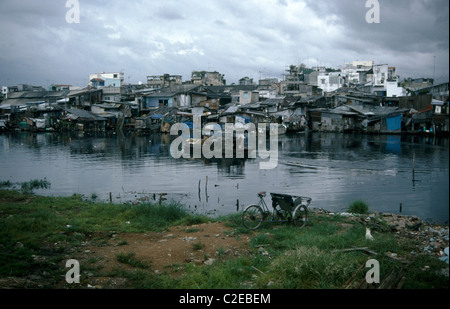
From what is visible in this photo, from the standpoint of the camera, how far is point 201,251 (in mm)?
7055

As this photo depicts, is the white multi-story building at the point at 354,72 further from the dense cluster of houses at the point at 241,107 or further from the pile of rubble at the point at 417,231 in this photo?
the pile of rubble at the point at 417,231

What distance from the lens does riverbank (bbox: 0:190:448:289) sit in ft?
17.8

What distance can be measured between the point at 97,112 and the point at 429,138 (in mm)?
41623

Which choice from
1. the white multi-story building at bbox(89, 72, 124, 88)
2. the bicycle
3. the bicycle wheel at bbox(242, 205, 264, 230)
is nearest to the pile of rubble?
the bicycle

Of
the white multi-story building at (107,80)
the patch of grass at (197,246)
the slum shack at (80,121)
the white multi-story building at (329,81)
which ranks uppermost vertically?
the white multi-story building at (107,80)

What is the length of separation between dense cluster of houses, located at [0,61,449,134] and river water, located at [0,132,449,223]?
27.3ft

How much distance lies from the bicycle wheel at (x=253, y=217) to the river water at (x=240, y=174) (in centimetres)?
397

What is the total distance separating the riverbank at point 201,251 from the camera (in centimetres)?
543

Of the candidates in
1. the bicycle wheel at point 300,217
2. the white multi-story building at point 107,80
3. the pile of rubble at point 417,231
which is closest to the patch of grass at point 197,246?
the bicycle wheel at point 300,217

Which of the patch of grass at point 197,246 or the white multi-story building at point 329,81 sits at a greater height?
the white multi-story building at point 329,81

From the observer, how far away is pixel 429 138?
34.8 meters

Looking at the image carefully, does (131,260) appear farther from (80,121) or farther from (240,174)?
(80,121)

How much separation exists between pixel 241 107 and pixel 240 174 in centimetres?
2879

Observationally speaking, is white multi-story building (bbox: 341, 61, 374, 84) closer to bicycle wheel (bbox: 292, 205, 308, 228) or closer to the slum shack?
the slum shack
